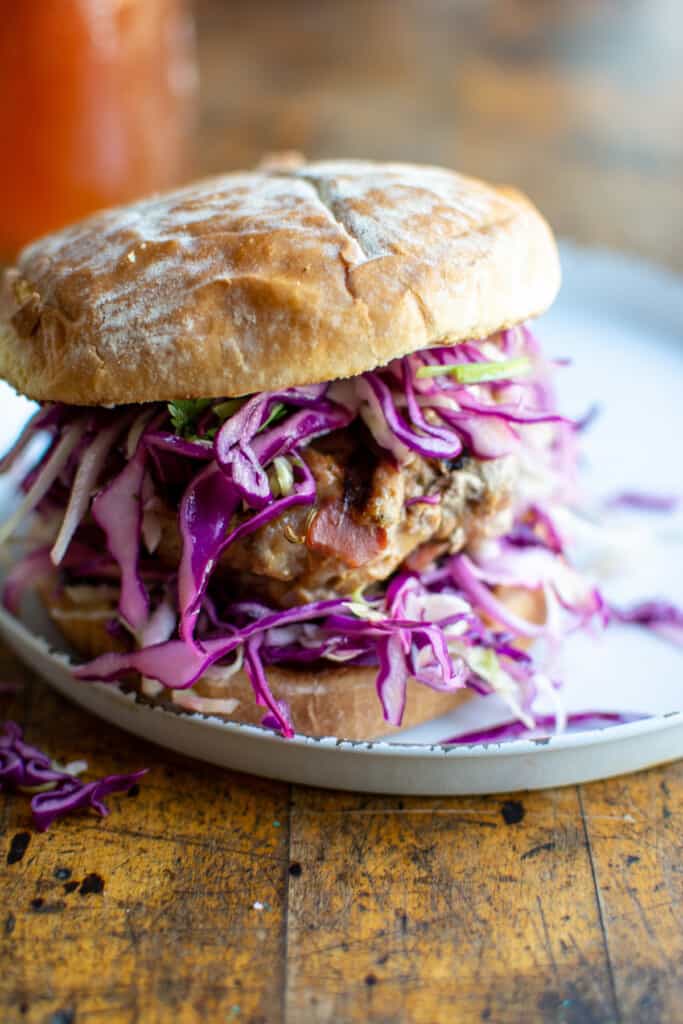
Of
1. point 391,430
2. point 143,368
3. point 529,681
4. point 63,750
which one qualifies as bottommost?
point 63,750

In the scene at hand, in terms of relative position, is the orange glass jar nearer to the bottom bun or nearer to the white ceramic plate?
the white ceramic plate

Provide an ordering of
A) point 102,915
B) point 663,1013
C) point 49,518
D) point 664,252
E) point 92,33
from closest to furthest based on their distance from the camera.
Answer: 1. point 663,1013
2. point 102,915
3. point 49,518
4. point 92,33
5. point 664,252

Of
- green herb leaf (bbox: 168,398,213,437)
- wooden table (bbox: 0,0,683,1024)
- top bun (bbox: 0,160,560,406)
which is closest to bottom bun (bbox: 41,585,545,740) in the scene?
wooden table (bbox: 0,0,683,1024)

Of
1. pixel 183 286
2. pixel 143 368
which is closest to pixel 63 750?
pixel 143 368

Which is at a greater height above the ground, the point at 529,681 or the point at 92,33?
the point at 92,33

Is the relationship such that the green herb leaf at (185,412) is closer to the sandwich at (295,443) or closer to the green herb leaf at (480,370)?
the sandwich at (295,443)

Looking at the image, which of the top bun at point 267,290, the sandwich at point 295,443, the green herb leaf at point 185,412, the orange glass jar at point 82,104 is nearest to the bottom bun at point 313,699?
the sandwich at point 295,443

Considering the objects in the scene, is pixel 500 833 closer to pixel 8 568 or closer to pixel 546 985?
pixel 546 985
